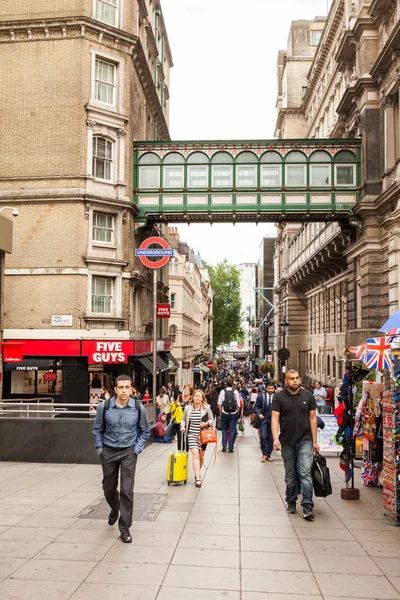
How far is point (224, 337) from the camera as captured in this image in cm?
10631

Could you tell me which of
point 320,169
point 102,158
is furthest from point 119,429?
point 320,169

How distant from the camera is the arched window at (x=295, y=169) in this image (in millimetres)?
26297

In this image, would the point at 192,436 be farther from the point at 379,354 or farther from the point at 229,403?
the point at 229,403

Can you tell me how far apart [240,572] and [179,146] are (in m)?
22.8

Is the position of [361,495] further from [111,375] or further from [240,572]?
[111,375]

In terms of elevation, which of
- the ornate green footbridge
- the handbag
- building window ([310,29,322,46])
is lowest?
the handbag

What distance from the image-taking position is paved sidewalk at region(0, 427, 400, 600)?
5.44 meters

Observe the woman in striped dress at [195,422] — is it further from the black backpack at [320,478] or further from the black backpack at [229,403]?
the black backpack at [229,403]

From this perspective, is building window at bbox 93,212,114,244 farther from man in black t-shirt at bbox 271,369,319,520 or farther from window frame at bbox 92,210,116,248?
man in black t-shirt at bbox 271,369,319,520

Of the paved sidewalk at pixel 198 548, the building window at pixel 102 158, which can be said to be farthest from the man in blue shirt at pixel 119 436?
the building window at pixel 102 158

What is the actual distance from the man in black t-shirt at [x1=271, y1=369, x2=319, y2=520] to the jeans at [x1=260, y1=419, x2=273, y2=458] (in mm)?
4835

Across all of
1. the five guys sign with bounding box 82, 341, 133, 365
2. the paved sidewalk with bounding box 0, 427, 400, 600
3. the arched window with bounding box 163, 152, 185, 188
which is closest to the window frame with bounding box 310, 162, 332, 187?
the arched window with bounding box 163, 152, 185, 188

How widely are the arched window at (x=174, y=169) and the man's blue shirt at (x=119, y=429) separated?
20170 millimetres

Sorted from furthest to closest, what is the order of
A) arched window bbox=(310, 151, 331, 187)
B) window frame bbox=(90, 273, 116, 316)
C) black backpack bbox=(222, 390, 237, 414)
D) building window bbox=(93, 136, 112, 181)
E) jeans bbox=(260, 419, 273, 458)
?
arched window bbox=(310, 151, 331, 187) → building window bbox=(93, 136, 112, 181) → window frame bbox=(90, 273, 116, 316) → black backpack bbox=(222, 390, 237, 414) → jeans bbox=(260, 419, 273, 458)
